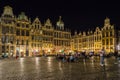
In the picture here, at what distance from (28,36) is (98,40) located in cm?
3799

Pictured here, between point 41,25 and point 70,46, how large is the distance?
1084 inches

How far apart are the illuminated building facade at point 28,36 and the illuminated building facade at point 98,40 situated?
7.45 meters

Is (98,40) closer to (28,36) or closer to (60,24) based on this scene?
(60,24)

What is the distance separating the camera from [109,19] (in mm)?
106375

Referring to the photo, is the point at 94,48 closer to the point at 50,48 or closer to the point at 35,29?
the point at 50,48

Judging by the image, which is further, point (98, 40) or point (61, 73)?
point (98, 40)

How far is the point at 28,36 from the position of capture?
3883 inches

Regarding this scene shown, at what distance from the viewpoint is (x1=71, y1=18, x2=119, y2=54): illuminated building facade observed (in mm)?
104250

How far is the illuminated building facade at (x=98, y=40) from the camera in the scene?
104 metres

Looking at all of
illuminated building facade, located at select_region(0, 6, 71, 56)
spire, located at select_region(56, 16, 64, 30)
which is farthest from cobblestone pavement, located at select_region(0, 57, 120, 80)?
spire, located at select_region(56, 16, 64, 30)

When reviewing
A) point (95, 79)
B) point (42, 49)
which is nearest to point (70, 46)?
point (42, 49)

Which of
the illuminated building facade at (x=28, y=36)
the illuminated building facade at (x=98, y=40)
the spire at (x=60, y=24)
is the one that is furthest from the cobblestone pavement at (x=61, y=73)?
the spire at (x=60, y=24)

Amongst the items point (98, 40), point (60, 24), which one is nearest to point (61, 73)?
point (98, 40)

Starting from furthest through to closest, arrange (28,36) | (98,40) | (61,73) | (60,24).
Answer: (60,24) → (98,40) → (28,36) → (61,73)
